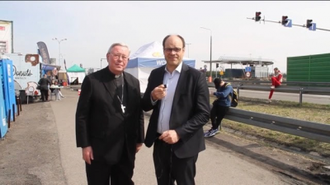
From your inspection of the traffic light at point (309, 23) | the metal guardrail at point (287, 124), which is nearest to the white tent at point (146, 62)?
the metal guardrail at point (287, 124)

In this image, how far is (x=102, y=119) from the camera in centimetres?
267

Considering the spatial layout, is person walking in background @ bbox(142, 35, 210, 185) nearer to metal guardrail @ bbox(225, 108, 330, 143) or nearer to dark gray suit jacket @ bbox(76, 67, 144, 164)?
dark gray suit jacket @ bbox(76, 67, 144, 164)

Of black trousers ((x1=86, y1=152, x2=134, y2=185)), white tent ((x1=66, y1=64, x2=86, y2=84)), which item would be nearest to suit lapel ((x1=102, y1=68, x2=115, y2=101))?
black trousers ((x1=86, y1=152, x2=134, y2=185))

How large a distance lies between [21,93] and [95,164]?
612 inches

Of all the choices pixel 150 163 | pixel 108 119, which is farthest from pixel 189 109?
pixel 150 163

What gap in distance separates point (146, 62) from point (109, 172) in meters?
14.1

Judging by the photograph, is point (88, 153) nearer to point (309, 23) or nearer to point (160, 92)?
point (160, 92)

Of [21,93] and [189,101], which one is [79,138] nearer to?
[189,101]

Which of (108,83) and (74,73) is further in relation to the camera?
(74,73)

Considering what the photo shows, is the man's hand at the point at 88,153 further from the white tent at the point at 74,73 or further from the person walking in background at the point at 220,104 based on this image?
the white tent at the point at 74,73

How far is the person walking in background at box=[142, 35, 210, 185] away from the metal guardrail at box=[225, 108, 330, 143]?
10.5ft

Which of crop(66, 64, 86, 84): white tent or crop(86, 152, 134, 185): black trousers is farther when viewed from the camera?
crop(66, 64, 86, 84): white tent

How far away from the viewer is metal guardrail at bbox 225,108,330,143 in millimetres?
4849

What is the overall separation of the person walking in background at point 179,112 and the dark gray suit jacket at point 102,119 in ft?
1.05
